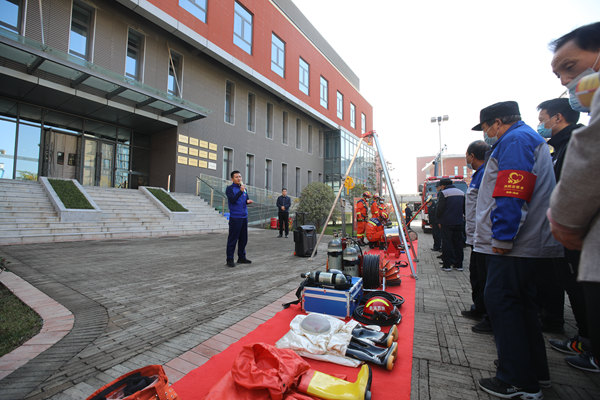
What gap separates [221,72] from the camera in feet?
65.3

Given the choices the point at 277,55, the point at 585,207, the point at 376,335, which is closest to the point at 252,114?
the point at 277,55

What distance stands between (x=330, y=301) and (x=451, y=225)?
387 centimetres

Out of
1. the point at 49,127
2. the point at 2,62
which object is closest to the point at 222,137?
the point at 49,127

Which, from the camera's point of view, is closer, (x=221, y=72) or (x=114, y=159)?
(x=114, y=159)

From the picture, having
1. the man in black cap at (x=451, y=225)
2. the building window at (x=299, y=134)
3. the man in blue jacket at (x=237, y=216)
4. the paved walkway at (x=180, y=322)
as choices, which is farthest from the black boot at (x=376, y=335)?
the building window at (x=299, y=134)

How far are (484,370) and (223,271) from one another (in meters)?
4.59

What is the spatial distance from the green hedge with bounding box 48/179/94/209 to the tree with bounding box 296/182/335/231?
37.5ft

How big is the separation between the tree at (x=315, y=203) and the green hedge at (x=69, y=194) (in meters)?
11.4

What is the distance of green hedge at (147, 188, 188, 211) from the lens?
13.7 meters

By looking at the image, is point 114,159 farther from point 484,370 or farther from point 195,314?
point 484,370

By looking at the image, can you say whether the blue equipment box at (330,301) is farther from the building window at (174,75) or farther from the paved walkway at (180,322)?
the building window at (174,75)

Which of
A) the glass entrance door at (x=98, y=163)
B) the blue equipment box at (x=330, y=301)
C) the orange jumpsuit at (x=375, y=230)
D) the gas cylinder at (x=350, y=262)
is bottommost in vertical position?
the blue equipment box at (x=330, y=301)

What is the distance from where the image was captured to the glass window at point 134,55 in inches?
620

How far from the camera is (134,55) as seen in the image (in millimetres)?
16109
